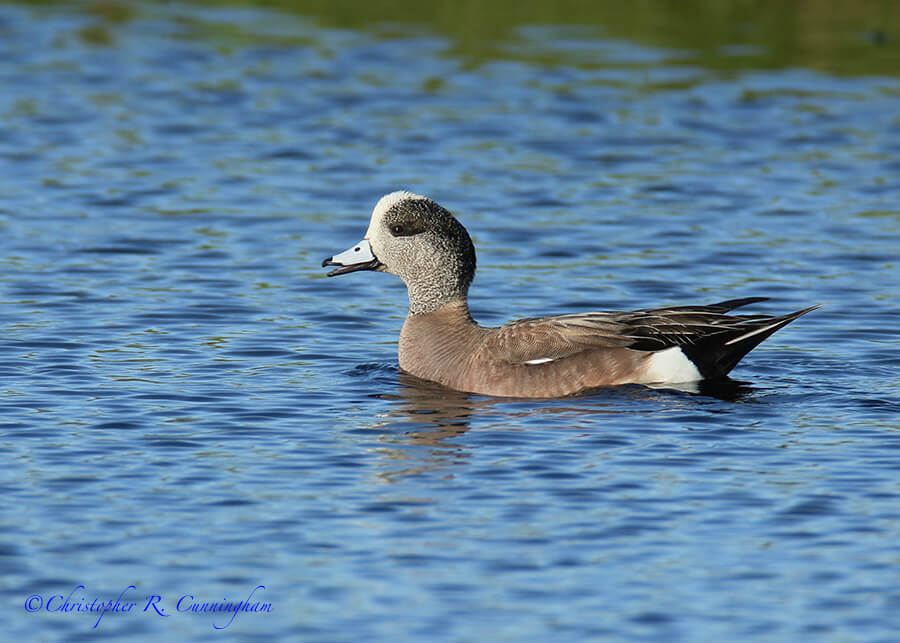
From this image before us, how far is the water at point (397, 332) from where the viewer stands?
7258mm

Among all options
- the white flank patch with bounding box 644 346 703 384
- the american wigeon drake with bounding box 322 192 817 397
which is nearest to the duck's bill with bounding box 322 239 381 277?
the american wigeon drake with bounding box 322 192 817 397

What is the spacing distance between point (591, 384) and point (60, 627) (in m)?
4.65

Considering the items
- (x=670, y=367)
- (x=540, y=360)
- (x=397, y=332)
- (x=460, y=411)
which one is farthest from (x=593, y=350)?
(x=397, y=332)

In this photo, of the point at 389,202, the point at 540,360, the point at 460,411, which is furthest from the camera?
the point at 389,202

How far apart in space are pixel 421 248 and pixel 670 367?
1972 mm

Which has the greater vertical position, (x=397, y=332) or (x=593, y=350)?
(x=593, y=350)

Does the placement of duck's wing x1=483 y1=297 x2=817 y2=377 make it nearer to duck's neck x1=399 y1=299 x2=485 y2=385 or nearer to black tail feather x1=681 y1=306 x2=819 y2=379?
black tail feather x1=681 y1=306 x2=819 y2=379

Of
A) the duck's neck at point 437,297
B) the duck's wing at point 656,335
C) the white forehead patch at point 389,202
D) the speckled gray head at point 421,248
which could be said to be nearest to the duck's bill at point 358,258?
the speckled gray head at point 421,248

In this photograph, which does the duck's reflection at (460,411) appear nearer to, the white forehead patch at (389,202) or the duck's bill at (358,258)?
the duck's bill at (358,258)

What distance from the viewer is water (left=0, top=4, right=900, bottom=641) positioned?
726 centimetres

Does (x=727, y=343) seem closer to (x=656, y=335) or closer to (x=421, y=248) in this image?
(x=656, y=335)

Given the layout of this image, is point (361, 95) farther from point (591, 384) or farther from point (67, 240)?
point (591, 384)

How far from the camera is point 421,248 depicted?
1148 centimetres

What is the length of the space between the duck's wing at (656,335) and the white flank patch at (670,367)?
0.12ft
